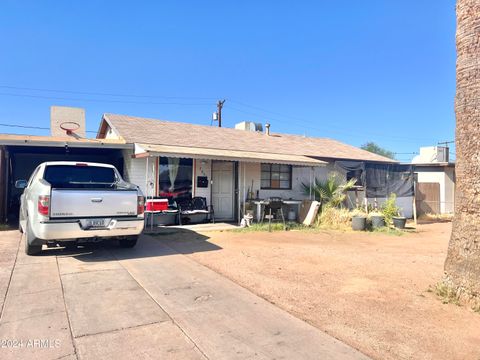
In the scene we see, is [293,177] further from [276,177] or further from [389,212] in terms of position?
[389,212]

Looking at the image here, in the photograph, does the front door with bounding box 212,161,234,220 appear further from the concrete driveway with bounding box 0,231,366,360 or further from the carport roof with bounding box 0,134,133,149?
the concrete driveway with bounding box 0,231,366,360

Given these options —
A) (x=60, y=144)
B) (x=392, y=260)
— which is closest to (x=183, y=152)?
(x=60, y=144)

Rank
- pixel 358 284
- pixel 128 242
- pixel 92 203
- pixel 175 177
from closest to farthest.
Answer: pixel 358 284
pixel 92 203
pixel 128 242
pixel 175 177

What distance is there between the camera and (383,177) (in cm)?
1591

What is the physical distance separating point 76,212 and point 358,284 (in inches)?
198

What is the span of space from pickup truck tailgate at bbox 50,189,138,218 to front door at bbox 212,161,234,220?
663 centimetres

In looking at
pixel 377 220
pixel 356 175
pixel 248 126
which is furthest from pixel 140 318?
pixel 248 126

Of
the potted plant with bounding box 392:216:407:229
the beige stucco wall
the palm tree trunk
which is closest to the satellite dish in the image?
the beige stucco wall

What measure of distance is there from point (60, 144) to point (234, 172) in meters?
6.21

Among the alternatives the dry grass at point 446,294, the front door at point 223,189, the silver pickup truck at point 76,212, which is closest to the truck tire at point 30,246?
the silver pickup truck at point 76,212

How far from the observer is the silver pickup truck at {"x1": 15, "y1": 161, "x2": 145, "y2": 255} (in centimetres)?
608

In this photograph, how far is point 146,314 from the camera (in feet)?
13.2

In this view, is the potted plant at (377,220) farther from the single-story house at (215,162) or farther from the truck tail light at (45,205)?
the truck tail light at (45,205)

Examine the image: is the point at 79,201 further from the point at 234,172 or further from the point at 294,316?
the point at 234,172
